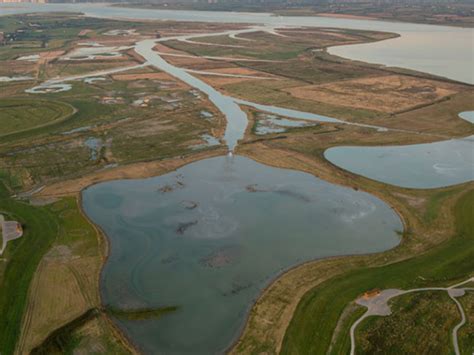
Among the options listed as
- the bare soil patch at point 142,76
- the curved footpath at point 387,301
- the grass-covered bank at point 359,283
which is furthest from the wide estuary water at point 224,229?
the bare soil patch at point 142,76

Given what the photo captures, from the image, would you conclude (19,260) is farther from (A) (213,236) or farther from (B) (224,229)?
(B) (224,229)

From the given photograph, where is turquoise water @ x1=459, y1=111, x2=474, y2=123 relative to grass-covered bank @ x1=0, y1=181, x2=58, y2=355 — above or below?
above

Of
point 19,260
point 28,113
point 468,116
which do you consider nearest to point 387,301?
point 19,260

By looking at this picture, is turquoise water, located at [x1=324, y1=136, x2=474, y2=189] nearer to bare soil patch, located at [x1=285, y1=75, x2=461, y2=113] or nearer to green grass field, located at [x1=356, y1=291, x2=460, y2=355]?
bare soil patch, located at [x1=285, y1=75, x2=461, y2=113]

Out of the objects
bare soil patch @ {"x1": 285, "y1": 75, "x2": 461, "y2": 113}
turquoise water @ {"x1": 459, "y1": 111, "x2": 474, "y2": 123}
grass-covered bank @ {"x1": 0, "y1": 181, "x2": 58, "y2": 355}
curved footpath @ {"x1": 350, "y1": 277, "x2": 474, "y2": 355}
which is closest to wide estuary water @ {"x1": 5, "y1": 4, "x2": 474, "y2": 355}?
grass-covered bank @ {"x1": 0, "y1": 181, "x2": 58, "y2": 355}

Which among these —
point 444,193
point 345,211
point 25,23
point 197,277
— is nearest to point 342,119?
point 444,193

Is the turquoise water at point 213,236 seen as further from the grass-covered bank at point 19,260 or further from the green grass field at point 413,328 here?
the green grass field at point 413,328
